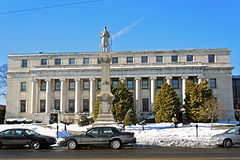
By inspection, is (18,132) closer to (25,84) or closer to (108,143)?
(108,143)

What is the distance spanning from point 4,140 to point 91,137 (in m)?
5.76

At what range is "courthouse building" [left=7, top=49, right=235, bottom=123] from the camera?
56250 millimetres

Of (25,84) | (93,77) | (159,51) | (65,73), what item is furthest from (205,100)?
(25,84)

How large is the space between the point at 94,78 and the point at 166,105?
17509mm

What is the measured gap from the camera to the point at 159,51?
192 ft

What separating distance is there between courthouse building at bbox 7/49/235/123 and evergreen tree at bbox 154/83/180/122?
272 inches

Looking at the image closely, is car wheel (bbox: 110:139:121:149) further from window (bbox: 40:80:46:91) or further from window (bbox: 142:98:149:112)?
window (bbox: 40:80:46:91)

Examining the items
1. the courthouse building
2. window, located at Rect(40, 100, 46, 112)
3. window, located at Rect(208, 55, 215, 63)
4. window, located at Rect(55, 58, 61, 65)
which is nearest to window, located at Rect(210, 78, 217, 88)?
the courthouse building

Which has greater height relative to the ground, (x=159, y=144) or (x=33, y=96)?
(x=33, y=96)

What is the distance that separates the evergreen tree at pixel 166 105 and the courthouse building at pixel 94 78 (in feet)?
22.7

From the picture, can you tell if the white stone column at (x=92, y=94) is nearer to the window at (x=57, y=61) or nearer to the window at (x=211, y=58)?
the window at (x=57, y=61)

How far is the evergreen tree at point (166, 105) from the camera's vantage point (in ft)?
157

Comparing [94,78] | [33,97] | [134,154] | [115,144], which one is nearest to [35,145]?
[115,144]

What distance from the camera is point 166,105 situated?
157ft
